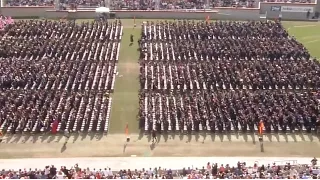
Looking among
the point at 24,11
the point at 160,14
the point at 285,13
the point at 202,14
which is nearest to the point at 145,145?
the point at 160,14

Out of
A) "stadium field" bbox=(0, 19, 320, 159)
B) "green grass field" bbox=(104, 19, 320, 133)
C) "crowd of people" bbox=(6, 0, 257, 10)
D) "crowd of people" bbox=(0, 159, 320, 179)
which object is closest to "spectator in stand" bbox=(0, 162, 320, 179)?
"crowd of people" bbox=(0, 159, 320, 179)

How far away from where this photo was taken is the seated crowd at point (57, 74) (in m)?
33.7

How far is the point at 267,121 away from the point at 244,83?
7246 mm

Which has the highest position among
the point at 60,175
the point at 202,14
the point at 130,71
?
the point at 202,14

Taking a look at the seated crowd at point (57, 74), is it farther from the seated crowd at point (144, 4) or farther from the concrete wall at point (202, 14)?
the seated crowd at point (144, 4)

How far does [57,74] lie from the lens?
41.2 meters

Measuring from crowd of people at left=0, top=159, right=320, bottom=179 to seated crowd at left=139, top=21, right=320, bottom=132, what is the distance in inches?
263

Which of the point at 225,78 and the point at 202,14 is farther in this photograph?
the point at 202,14

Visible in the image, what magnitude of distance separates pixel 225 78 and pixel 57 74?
14018 millimetres

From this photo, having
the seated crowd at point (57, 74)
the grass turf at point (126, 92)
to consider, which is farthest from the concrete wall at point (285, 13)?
the grass turf at point (126, 92)

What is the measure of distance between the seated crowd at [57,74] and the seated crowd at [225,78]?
3.40 metres

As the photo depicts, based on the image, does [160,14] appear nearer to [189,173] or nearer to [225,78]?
[225,78]

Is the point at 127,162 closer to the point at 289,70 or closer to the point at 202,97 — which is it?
the point at 202,97

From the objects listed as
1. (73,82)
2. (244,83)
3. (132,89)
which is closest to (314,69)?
(244,83)
